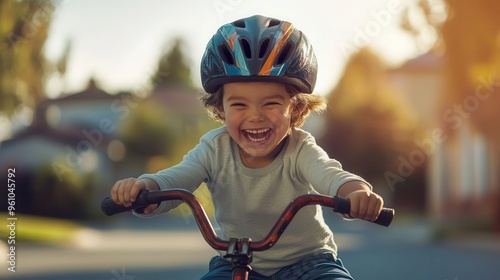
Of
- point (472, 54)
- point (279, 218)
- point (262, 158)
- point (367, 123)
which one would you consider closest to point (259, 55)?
point (262, 158)

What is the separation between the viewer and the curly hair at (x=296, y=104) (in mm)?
3806

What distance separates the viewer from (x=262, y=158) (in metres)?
3.89

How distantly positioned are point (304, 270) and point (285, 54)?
846 mm

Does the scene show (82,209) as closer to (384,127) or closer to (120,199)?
(384,127)

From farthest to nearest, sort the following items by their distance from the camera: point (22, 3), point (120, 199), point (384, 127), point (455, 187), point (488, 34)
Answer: point (384, 127) → point (455, 187) → point (488, 34) → point (22, 3) → point (120, 199)

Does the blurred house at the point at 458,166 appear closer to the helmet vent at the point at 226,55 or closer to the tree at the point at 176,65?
the helmet vent at the point at 226,55

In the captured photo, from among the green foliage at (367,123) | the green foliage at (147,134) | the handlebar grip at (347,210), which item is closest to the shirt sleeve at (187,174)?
the handlebar grip at (347,210)

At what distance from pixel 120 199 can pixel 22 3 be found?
14676 millimetres

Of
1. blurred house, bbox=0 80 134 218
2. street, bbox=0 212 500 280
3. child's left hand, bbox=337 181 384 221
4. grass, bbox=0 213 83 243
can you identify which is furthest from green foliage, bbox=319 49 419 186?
child's left hand, bbox=337 181 384 221

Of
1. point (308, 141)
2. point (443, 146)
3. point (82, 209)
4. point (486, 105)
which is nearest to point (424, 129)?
point (443, 146)

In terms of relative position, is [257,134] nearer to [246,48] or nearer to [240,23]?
[246,48]

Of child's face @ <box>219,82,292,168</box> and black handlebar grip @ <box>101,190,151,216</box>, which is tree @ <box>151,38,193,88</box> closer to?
child's face @ <box>219,82,292,168</box>

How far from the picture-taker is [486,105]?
2208cm

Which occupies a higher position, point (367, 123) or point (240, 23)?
point (367, 123)
